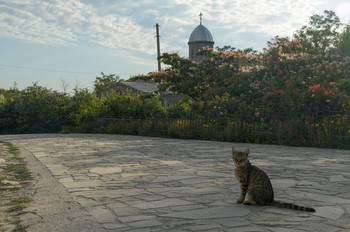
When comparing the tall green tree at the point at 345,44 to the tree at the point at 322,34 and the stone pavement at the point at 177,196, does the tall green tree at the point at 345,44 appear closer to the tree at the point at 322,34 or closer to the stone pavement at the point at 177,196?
the tree at the point at 322,34

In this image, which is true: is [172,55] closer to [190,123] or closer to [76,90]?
[190,123]

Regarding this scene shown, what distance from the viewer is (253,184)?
13.0ft

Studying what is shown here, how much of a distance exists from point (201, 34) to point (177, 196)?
5000cm

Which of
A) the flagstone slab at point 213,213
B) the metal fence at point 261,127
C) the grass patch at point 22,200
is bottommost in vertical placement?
the flagstone slab at point 213,213

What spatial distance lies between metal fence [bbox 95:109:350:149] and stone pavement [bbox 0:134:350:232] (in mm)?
3461

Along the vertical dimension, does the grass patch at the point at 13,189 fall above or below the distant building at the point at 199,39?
below

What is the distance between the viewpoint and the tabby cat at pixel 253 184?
153 inches

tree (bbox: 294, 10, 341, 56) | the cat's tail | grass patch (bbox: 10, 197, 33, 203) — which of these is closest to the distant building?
tree (bbox: 294, 10, 341, 56)

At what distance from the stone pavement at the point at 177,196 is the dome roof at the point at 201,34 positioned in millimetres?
46127

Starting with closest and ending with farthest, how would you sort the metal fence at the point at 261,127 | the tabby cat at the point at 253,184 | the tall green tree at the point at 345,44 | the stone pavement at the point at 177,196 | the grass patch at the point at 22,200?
the stone pavement at the point at 177,196 → the tabby cat at the point at 253,184 → the grass patch at the point at 22,200 → the metal fence at the point at 261,127 → the tall green tree at the point at 345,44

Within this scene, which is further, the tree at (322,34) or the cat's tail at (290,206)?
the tree at (322,34)

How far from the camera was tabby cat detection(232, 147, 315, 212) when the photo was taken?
388cm

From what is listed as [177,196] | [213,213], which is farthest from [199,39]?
[213,213]

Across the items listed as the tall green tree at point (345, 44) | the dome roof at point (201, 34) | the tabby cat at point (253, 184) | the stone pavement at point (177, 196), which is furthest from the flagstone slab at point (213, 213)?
the dome roof at point (201, 34)
